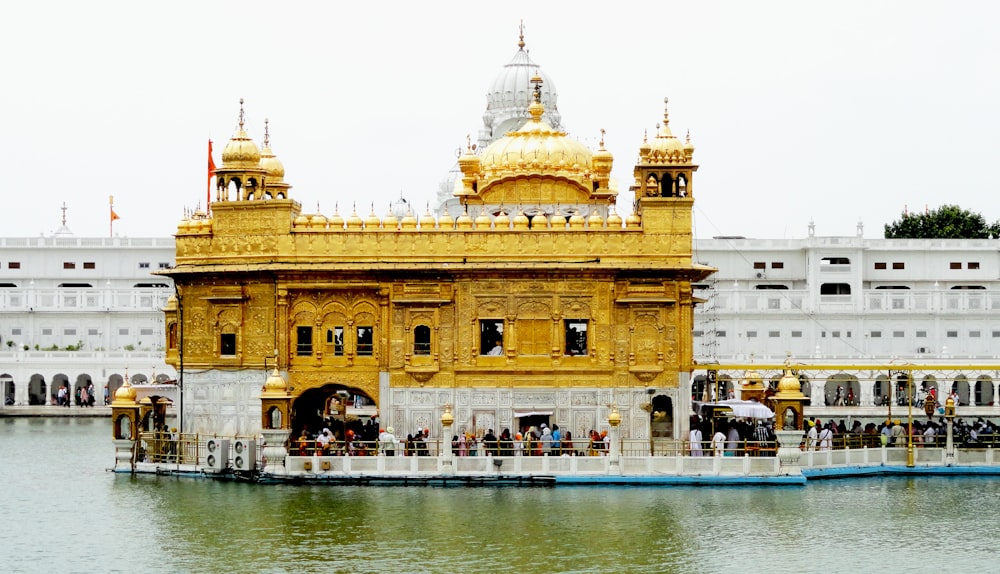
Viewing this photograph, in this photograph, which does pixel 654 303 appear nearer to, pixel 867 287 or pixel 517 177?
pixel 517 177

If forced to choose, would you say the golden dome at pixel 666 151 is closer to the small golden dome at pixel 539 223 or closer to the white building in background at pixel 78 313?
the small golden dome at pixel 539 223

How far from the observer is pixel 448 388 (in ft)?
129

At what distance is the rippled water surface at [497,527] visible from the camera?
28.2 metres

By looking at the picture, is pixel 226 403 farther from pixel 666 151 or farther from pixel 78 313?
pixel 78 313

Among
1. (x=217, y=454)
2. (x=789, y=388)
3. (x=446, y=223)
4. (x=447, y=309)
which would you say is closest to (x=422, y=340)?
(x=447, y=309)

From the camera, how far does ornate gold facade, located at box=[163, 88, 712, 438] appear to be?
39000mm

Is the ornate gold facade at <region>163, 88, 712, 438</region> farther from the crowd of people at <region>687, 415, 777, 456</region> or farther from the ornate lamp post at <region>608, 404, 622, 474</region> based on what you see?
the ornate lamp post at <region>608, 404, 622, 474</region>

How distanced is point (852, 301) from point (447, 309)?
45175 mm

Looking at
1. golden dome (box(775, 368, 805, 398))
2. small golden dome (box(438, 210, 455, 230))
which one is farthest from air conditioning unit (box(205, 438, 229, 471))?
golden dome (box(775, 368, 805, 398))

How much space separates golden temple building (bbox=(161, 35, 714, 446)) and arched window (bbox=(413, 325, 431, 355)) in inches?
1.3


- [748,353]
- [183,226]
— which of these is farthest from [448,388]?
[748,353]

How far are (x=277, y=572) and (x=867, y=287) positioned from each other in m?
63.0

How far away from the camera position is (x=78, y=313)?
3307 inches

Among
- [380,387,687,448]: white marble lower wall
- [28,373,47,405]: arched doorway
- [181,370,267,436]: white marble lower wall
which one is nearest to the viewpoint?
[380,387,687,448]: white marble lower wall
